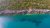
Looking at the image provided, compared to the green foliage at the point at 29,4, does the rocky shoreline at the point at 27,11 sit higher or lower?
lower

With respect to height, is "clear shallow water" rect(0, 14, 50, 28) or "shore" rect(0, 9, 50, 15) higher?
"shore" rect(0, 9, 50, 15)

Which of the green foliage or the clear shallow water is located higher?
the green foliage

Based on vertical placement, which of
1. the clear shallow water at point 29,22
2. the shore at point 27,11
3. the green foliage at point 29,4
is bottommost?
the clear shallow water at point 29,22

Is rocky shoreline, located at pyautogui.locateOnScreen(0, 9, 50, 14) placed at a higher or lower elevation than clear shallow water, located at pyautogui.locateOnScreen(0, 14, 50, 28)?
higher

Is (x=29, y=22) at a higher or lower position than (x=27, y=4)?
lower

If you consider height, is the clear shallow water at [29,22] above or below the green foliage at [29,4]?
below

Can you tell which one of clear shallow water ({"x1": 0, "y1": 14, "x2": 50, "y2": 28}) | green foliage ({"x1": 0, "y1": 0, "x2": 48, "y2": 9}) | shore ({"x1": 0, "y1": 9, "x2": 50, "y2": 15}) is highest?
green foliage ({"x1": 0, "y1": 0, "x2": 48, "y2": 9})

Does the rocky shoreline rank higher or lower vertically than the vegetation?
lower

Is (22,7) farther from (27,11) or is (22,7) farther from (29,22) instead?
(29,22)

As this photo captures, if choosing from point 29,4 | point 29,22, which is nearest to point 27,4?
point 29,4
